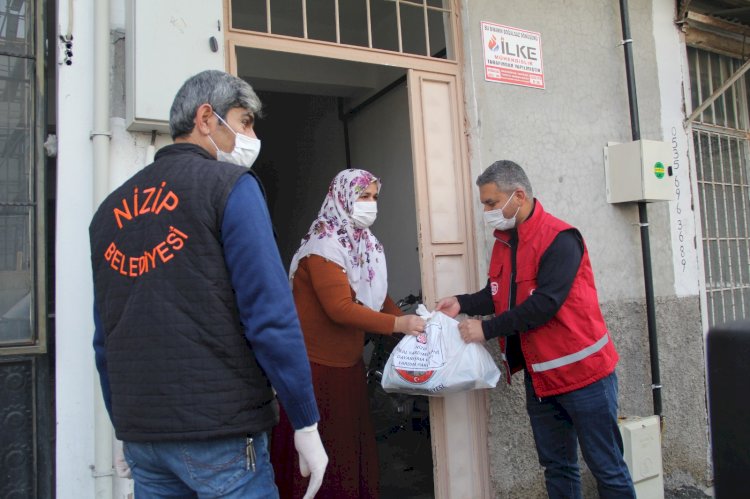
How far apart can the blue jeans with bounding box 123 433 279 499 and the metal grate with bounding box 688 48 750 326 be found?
13.6 ft

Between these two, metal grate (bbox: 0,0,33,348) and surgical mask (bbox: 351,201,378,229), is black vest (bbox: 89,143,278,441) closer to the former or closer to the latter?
metal grate (bbox: 0,0,33,348)

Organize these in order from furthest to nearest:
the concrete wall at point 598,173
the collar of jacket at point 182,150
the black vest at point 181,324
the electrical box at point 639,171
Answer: the electrical box at point 639,171
the concrete wall at point 598,173
the collar of jacket at point 182,150
the black vest at point 181,324

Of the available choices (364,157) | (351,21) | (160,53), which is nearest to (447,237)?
(160,53)

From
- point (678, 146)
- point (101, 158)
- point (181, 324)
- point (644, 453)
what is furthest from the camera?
point (678, 146)

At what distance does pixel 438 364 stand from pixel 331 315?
0.57m

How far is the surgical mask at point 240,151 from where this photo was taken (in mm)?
1898

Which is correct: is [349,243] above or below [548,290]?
above

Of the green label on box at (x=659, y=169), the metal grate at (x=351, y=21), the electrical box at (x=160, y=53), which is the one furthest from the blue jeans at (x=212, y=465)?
the metal grate at (x=351, y=21)

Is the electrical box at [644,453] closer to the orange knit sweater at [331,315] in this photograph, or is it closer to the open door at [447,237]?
the open door at [447,237]

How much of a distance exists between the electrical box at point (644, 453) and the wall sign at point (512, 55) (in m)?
2.17

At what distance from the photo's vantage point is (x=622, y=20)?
4227 mm

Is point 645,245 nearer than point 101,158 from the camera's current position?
No

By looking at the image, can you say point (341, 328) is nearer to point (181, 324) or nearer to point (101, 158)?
point (101, 158)

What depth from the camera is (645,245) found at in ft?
13.7
